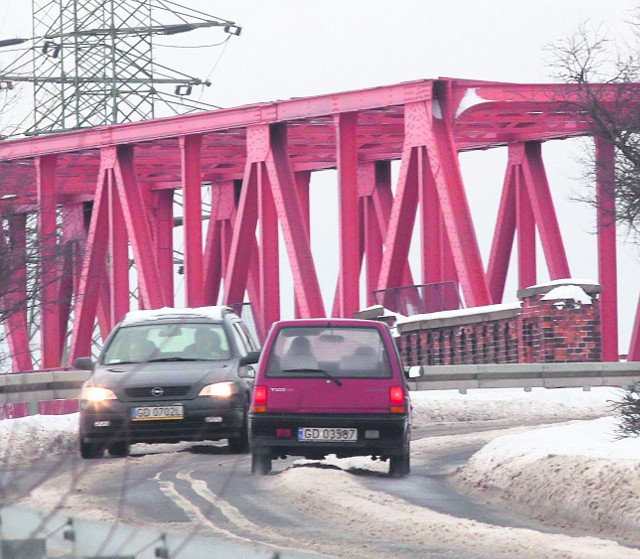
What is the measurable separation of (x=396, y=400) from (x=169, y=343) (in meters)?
4.30

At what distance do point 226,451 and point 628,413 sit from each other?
5.06m

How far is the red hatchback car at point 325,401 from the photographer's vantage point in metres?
15.3

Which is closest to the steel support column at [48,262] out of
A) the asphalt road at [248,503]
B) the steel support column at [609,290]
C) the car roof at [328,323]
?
the steel support column at [609,290]

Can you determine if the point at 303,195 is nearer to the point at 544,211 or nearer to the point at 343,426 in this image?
the point at 544,211

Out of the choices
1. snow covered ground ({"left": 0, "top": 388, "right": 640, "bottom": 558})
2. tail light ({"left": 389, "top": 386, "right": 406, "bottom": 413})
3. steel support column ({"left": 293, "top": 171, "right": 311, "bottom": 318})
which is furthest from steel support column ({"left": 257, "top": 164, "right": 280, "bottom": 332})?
tail light ({"left": 389, "top": 386, "right": 406, "bottom": 413})

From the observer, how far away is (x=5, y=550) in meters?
5.01

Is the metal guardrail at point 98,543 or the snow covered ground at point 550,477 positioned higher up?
the metal guardrail at point 98,543

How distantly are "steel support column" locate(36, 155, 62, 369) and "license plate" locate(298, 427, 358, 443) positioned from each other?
18924 millimetres

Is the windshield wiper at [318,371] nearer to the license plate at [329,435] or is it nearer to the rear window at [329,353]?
the rear window at [329,353]

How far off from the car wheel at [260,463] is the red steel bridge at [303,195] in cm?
1370

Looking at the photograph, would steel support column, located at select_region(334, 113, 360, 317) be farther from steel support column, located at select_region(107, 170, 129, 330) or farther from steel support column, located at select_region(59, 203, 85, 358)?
steel support column, located at select_region(107, 170, 129, 330)

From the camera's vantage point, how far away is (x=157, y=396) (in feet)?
57.8

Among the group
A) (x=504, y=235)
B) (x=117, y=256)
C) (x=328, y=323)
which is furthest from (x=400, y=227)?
(x=328, y=323)

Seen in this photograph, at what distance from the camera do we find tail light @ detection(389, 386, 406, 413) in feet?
50.4
